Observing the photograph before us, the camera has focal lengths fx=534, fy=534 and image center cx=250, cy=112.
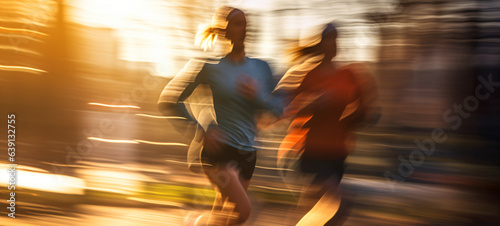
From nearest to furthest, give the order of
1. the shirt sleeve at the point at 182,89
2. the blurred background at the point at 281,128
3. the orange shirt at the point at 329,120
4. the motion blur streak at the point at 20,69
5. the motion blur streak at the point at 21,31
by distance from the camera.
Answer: the orange shirt at the point at 329,120 < the shirt sleeve at the point at 182,89 < the blurred background at the point at 281,128 < the motion blur streak at the point at 21,31 < the motion blur streak at the point at 20,69

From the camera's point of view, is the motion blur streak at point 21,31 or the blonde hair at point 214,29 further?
the motion blur streak at point 21,31

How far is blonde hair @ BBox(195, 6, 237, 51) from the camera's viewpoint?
103 inches

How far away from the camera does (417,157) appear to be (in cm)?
571

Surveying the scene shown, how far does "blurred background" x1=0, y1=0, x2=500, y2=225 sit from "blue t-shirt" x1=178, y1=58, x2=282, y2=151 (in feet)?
4.29

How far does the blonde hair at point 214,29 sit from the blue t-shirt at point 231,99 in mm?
136

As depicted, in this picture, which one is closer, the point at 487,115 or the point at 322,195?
the point at 322,195

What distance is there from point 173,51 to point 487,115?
331 centimetres

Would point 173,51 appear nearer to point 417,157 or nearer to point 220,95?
point 417,157

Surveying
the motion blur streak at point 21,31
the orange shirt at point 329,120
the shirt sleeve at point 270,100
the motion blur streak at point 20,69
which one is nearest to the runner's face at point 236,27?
the shirt sleeve at point 270,100

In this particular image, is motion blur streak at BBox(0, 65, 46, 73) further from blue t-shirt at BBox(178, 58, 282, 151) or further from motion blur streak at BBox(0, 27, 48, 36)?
blue t-shirt at BBox(178, 58, 282, 151)

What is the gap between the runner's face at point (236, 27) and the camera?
8.51ft

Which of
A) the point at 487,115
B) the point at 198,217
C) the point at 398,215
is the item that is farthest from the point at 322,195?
the point at 487,115

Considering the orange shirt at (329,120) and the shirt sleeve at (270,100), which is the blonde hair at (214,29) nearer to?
the shirt sleeve at (270,100)

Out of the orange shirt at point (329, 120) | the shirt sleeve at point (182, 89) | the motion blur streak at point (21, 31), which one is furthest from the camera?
the motion blur streak at point (21, 31)
